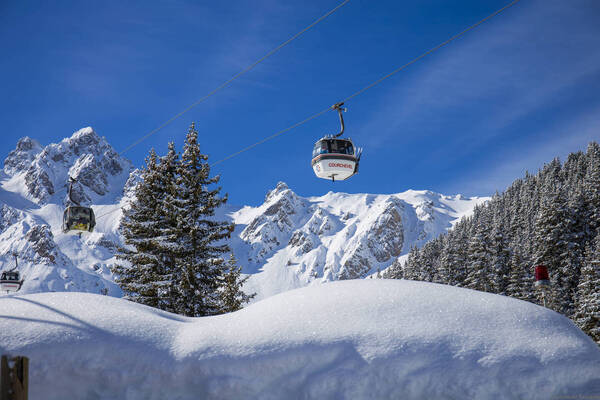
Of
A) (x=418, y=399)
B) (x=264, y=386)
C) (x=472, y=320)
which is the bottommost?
(x=418, y=399)

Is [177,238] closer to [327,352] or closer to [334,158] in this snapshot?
[334,158]

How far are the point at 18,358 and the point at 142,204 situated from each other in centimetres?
1734

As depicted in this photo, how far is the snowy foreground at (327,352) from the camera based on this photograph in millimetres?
6539

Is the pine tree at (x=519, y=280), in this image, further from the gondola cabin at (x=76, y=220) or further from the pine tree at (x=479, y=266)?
the gondola cabin at (x=76, y=220)

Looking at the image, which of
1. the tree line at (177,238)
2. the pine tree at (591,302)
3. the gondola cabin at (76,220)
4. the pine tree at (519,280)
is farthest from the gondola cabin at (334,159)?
the pine tree at (519,280)

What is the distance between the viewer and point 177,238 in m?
19.9

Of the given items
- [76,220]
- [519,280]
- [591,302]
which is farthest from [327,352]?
[519,280]

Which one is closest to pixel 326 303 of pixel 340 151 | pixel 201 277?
pixel 340 151

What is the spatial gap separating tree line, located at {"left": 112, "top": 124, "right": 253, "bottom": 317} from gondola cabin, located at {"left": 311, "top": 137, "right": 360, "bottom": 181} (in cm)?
607

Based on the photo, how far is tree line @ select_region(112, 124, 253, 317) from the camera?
1912 cm

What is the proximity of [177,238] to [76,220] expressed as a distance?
12.4 ft

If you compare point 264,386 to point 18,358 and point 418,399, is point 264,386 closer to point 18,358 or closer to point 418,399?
point 418,399

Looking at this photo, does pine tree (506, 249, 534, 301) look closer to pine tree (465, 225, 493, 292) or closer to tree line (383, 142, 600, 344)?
tree line (383, 142, 600, 344)

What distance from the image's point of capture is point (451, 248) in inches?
1864
